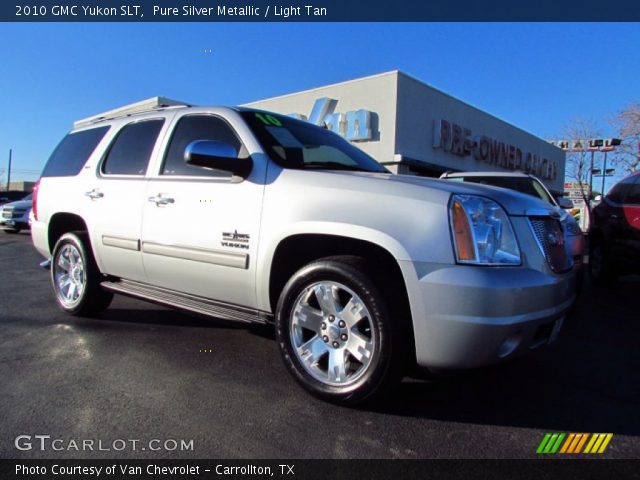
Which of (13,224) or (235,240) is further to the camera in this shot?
(13,224)

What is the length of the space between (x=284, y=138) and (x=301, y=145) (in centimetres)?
13

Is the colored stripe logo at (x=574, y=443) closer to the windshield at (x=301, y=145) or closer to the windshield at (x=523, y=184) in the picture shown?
the windshield at (x=301, y=145)

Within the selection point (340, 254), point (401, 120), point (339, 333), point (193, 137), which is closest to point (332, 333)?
point (339, 333)

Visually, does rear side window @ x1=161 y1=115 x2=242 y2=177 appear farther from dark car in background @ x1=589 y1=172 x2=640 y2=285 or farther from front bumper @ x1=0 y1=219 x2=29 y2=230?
front bumper @ x1=0 y1=219 x2=29 y2=230

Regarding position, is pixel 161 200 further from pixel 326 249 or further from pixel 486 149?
pixel 486 149

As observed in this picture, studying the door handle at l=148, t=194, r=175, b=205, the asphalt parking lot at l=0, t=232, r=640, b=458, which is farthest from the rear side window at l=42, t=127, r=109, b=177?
the asphalt parking lot at l=0, t=232, r=640, b=458

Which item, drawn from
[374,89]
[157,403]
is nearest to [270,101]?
Answer: [374,89]

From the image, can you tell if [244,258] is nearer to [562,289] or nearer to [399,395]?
[399,395]

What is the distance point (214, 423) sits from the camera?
248 centimetres

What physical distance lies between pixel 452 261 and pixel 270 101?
20.2 meters

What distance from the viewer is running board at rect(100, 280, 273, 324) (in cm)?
310

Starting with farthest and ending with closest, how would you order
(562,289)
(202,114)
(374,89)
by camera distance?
(374,89), (202,114), (562,289)

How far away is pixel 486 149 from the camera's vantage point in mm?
22844

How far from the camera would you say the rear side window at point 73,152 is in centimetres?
452
